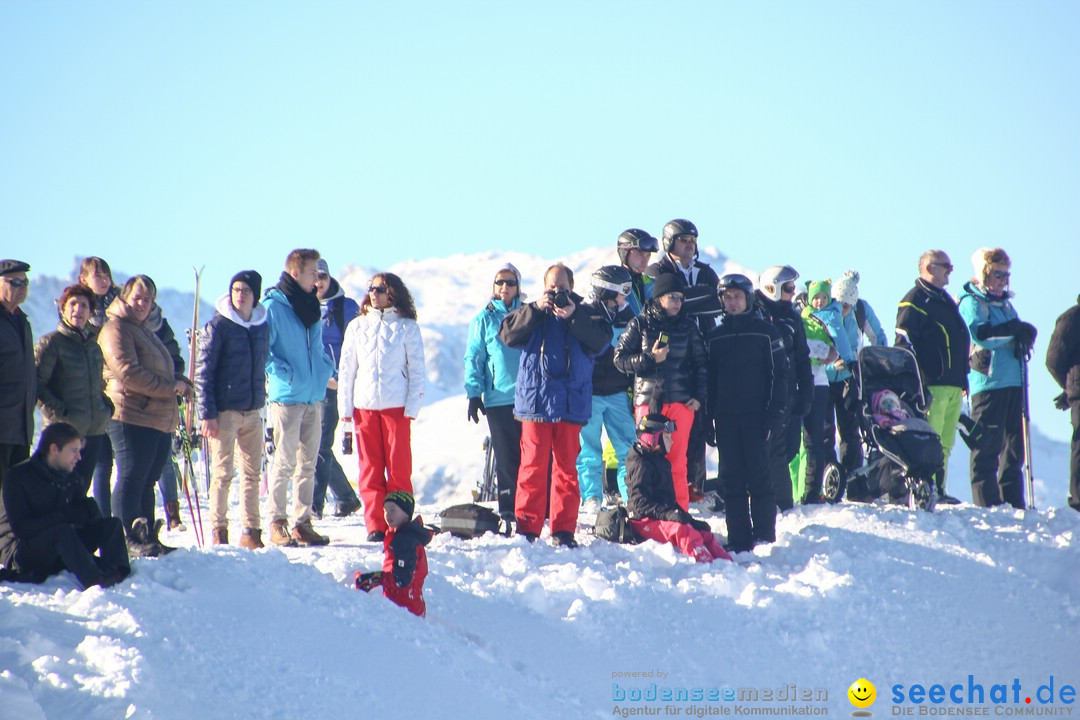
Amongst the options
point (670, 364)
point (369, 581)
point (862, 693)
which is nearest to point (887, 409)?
point (670, 364)

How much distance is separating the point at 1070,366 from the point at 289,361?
24.8 feet

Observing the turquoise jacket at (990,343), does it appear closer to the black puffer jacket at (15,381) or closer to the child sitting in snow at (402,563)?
the child sitting in snow at (402,563)

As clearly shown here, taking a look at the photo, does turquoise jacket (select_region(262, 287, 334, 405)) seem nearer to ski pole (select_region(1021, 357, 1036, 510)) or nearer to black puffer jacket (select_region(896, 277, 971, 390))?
black puffer jacket (select_region(896, 277, 971, 390))

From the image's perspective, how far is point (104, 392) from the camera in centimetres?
847

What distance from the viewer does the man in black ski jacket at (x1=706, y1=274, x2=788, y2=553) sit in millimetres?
9672

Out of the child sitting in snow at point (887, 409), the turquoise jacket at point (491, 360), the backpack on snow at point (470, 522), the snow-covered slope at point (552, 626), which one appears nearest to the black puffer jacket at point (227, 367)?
the snow-covered slope at point (552, 626)

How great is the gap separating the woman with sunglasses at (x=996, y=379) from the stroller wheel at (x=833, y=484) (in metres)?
1.29

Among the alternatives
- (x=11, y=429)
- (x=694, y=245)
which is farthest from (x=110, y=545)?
(x=694, y=245)

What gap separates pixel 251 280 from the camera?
914cm

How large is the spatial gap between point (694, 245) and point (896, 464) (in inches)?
116

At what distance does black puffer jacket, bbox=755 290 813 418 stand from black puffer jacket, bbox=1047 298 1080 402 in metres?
2.81

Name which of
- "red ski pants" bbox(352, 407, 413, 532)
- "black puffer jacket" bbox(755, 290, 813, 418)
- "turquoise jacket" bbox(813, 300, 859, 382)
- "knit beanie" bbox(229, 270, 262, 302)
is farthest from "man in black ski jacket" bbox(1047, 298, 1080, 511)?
"knit beanie" bbox(229, 270, 262, 302)

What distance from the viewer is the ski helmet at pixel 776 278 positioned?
10844 mm

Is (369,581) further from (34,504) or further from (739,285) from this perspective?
(739,285)
